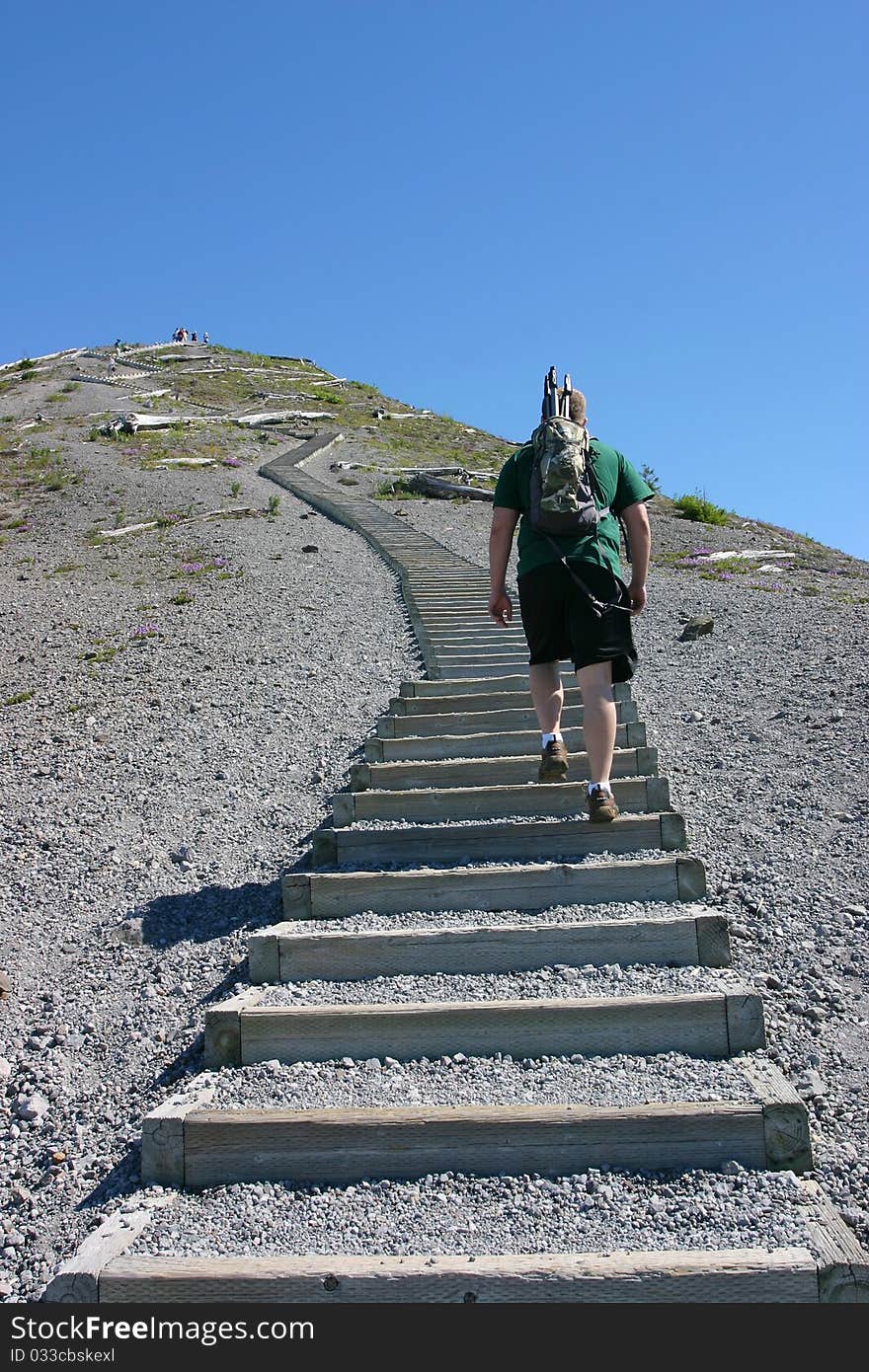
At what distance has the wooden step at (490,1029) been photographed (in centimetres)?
348

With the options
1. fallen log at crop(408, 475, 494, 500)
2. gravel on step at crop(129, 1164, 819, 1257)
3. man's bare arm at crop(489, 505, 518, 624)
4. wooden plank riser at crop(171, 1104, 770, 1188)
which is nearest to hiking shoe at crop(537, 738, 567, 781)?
man's bare arm at crop(489, 505, 518, 624)

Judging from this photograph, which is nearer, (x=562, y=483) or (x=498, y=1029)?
(x=498, y=1029)

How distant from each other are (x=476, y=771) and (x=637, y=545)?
62.3 inches

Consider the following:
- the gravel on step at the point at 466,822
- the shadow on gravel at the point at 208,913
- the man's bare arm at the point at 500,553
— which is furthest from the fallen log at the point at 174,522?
the man's bare arm at the point at 500,553

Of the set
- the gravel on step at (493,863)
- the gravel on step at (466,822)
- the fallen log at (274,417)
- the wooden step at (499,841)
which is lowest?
the gravel on step at (493,863)

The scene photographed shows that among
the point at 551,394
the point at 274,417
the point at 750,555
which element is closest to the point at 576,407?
the point at 551,394

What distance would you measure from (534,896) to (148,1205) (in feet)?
6.44

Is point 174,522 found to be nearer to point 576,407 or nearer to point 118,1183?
point 576,407

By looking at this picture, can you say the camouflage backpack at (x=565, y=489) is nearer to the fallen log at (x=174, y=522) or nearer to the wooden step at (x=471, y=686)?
the wooden step at (x=471, y=686)

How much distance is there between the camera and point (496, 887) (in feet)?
14.5

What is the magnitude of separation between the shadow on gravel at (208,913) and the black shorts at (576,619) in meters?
1.90

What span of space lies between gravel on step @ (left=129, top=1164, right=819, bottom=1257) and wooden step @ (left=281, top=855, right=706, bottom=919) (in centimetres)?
147
